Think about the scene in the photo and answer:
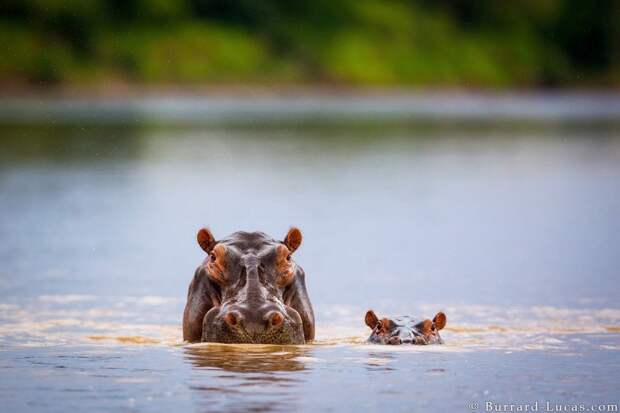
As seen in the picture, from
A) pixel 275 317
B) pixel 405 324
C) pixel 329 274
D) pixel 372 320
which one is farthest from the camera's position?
pixel 329 274

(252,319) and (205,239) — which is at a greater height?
(205,239)

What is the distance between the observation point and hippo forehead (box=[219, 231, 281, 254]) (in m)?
11.0

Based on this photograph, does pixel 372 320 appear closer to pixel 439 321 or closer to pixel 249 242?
pixel 439 321

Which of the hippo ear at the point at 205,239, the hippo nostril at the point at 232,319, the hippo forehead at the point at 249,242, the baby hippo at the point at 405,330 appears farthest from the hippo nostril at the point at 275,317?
the baby hippo at the point at 405,330

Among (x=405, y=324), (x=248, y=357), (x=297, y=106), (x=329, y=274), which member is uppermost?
(x=297, y=106)

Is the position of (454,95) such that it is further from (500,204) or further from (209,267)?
(209,267)

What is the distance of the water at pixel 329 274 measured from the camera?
32.5 ft

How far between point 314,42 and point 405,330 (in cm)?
11040

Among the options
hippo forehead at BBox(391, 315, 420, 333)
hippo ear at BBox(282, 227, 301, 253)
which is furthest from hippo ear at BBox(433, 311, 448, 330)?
hippo ear at BBox(282, 227, 301, 253)

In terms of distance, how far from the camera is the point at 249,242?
36.3 feet

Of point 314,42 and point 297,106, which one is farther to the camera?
point 314,42

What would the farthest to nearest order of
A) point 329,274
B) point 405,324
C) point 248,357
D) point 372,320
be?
point 329,274 → point 372,320 → point 405,324 → point 248,357

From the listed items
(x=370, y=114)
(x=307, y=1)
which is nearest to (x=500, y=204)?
(x=370, y=114)

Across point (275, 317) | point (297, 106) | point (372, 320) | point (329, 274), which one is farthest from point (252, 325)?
Result: point (297, 106)
